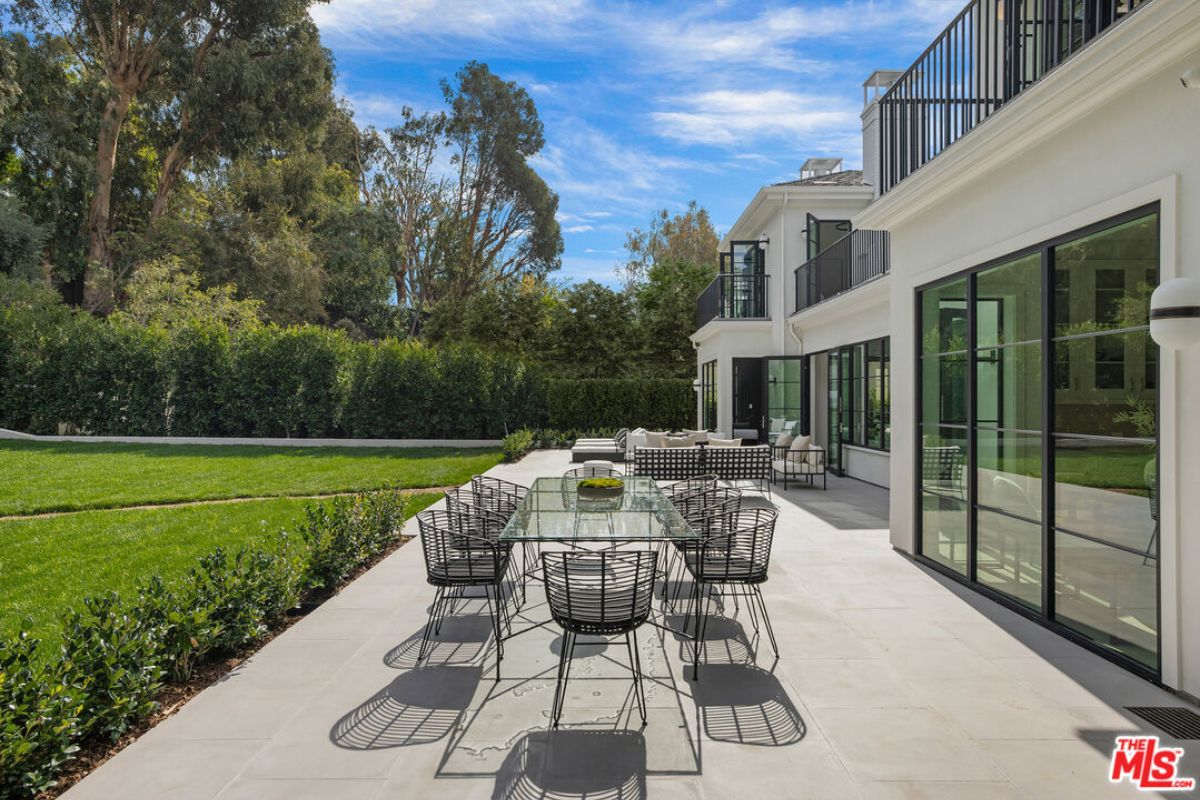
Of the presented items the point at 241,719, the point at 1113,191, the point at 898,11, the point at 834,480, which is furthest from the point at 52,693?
the point at 834,480

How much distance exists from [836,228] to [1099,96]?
11740 mm

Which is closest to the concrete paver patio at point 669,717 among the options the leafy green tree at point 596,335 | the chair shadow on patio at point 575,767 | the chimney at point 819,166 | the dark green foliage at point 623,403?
the chair shadow on patio at point 575,767

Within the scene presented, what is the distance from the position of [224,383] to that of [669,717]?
62.9ft

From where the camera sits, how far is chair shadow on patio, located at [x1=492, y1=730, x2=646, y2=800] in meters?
3.04

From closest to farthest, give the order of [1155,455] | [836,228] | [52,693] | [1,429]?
[52,693] < [1155,455] < [836,228] < [1,429]

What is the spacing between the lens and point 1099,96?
4.34m

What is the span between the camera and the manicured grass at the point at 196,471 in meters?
10.8

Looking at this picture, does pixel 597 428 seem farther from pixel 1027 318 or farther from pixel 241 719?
pixel 241 719

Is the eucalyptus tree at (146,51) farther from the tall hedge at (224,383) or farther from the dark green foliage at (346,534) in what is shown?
the dark green foliage at (346,534)

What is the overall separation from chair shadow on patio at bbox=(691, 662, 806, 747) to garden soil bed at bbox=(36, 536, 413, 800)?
9.57 feet

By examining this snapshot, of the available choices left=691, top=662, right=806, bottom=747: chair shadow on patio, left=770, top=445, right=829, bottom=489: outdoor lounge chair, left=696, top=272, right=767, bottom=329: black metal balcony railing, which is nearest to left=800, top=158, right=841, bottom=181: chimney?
left=696, top=272, right=767, bottom=329: black metal balcony railing

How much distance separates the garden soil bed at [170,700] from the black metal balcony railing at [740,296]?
545 inches

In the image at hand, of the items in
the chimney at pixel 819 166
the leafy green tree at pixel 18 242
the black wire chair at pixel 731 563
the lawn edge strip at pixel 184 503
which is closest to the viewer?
the black wire chair at pixel 731 563

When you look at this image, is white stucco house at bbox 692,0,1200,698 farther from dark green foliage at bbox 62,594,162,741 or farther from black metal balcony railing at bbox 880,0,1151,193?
dark green foliage at bbox 62,594,162,741
